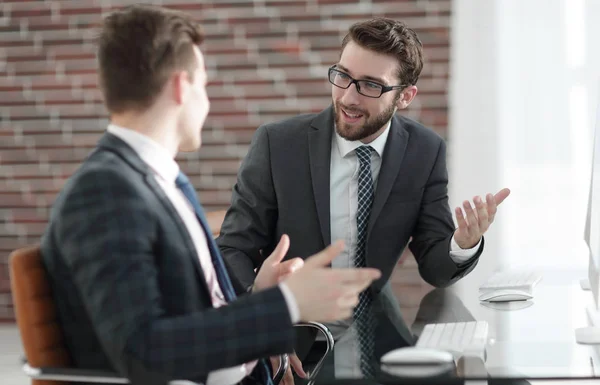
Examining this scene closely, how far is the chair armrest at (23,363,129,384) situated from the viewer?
1.36 metres

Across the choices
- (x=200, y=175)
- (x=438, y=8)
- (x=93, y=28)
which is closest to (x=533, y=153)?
(x=438, y=8)

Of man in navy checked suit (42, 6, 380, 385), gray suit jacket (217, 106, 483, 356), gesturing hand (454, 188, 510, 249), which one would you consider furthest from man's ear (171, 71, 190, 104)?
gray suit jacket (217, 106, 483, 356)

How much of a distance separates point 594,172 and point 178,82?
3.95 ft

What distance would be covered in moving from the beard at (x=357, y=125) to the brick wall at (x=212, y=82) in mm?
1732

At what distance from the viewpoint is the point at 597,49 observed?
414 centimetres

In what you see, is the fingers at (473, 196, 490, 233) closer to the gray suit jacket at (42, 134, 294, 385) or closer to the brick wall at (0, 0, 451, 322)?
the gray suit jacket at (42, 134, 294, 385)

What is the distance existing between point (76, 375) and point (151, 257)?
28 cm

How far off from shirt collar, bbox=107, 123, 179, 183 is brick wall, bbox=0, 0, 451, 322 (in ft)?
9.58

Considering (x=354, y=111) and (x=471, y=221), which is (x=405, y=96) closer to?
(x=354, y=111)

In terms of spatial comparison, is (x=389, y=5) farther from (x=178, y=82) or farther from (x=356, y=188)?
(x=178, y=82)

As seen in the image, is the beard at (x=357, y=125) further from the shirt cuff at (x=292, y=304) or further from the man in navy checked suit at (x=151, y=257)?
the shirt cuff at (x=292, y=304)

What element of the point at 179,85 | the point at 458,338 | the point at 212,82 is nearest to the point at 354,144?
the point at 458,338

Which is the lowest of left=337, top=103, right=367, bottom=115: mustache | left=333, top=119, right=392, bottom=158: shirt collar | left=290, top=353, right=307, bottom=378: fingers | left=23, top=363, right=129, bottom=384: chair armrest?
left=290, top=353, right=307, bottom=378: fingers

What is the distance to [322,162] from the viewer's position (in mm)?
2523
